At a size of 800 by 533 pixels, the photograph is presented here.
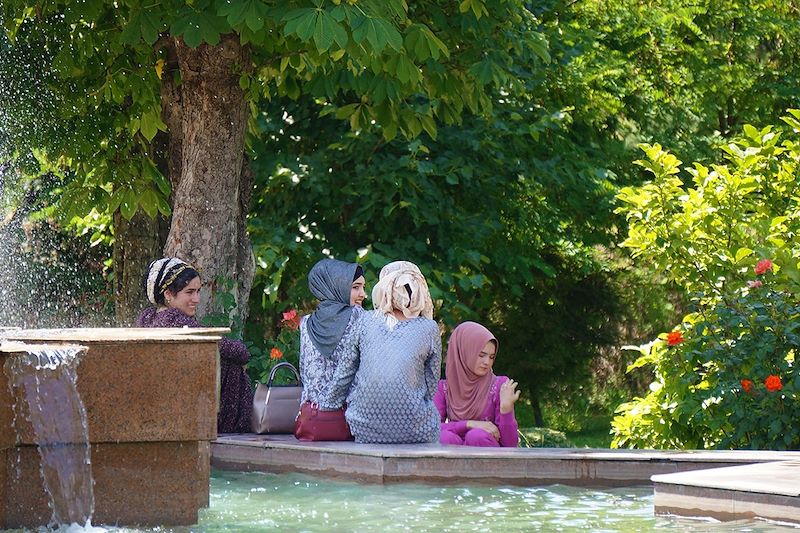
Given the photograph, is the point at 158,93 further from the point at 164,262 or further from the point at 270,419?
the point at 270,419

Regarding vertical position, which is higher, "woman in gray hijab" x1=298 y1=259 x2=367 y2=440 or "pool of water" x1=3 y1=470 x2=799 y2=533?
"woman in gray hijab" x1=298 y1=259 x2=367 y2=440

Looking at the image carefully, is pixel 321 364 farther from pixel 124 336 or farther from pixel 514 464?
pixel 124 336

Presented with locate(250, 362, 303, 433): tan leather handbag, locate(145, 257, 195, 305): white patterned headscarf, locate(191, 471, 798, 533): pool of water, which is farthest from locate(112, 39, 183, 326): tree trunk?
locate(191, 471, 798, 533): pool of water

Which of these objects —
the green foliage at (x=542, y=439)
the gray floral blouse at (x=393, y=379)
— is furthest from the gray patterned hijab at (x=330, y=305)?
the green foliage at (x=542, y=439)

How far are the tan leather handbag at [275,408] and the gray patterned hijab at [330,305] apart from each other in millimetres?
485

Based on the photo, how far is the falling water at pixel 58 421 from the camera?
5.96 m

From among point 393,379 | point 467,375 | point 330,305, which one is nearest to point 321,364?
point 330,305

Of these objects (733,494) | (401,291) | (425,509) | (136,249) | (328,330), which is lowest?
(425,509)

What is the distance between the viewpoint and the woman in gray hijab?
8.41 m

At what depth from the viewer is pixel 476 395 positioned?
867 centimetres

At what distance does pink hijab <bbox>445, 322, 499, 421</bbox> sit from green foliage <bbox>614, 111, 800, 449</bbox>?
1.53 m

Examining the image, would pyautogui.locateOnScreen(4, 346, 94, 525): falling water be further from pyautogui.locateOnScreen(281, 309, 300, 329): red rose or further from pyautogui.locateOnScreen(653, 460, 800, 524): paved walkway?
pyautogui.locateOnScreen(281, 309, 300, 329): red rose

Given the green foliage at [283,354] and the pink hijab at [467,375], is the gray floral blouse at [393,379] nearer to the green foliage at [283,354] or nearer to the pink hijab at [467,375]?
the pink hijab at [467,375]

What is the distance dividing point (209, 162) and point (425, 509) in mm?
4501
